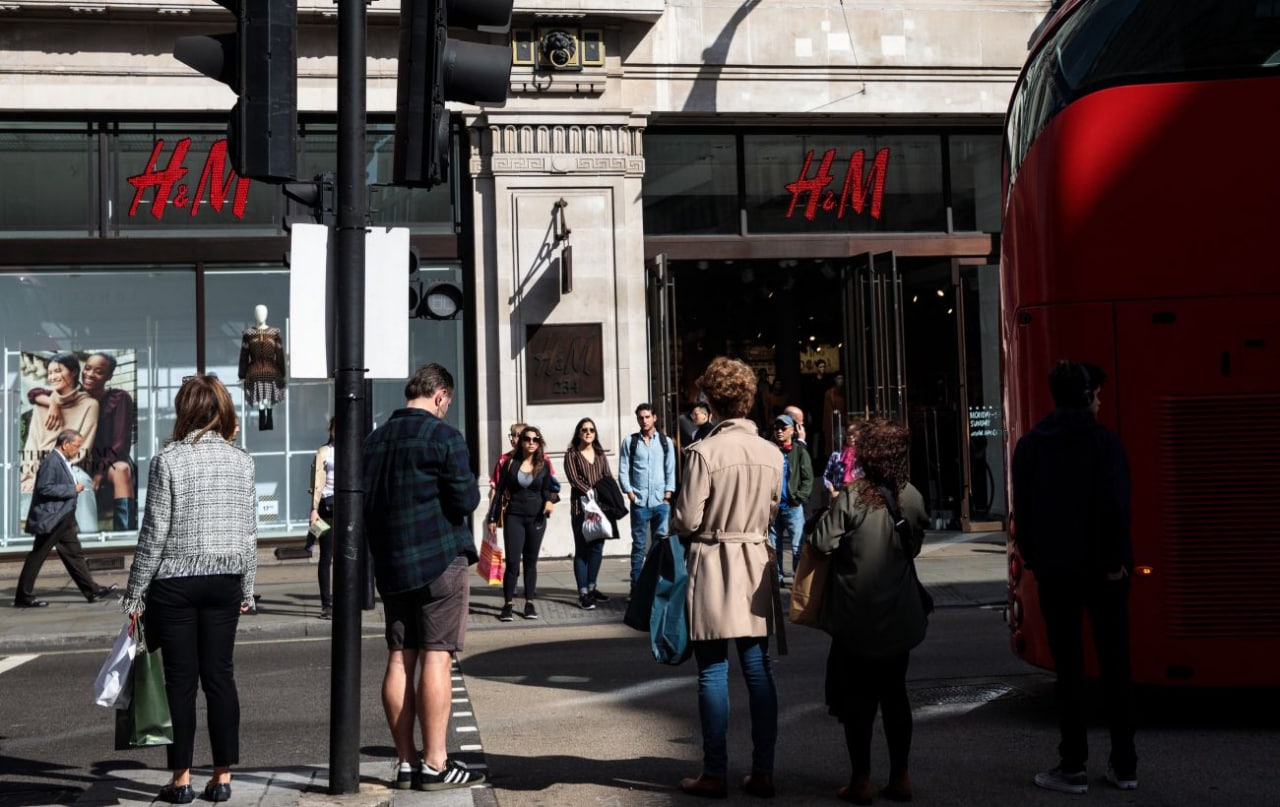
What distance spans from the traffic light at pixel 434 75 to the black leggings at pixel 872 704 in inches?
106

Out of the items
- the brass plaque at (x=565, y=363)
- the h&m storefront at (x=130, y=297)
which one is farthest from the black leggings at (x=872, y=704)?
the h&m storefront at (x=130, y=297)

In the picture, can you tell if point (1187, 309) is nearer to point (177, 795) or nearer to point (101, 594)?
point (177, 795)

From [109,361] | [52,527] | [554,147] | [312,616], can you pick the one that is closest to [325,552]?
[312,616]

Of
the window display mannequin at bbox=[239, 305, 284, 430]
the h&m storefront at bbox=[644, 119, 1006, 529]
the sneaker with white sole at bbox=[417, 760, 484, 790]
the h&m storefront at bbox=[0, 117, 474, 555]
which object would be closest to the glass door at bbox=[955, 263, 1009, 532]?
the h&m storefront at bbox=[644, 119, 1006, 529]

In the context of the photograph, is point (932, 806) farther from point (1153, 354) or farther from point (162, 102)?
point (162, 102)

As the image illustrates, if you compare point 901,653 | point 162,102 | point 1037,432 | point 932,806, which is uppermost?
point 162,102

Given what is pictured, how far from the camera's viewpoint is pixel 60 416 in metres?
17.8

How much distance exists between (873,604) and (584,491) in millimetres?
7764

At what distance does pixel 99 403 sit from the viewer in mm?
17859

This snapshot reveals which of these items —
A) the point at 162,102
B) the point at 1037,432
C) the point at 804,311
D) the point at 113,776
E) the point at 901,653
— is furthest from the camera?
the point at 804,311

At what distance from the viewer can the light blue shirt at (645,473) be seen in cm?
1430

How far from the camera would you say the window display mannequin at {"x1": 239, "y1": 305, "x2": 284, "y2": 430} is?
712 inches

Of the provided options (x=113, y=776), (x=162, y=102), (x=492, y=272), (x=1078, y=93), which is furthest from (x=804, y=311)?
(x=113, y=776)

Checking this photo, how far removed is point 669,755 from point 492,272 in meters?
11.5
